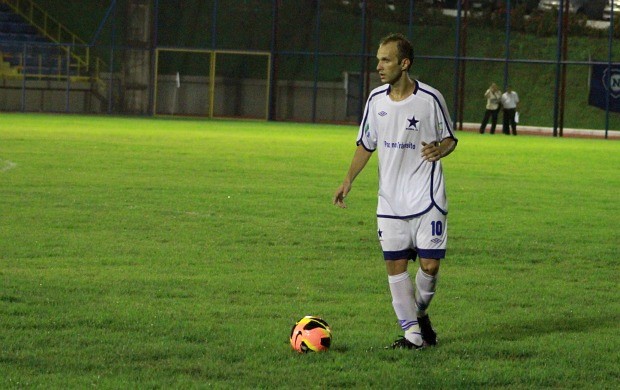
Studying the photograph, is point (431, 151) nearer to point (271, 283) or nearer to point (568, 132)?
point (271, 283)

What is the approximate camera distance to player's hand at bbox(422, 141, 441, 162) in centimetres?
714

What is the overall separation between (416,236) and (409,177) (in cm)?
34

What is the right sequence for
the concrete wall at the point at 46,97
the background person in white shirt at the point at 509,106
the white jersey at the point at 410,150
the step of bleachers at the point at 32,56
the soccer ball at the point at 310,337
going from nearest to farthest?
the soccer ball at the point at 310,337, the white jersey at the point at 410,150, the background person in white shirt at the point at 509,106, the concrete wall at the point at 46,97, the step of bleachers at the point at 32,56

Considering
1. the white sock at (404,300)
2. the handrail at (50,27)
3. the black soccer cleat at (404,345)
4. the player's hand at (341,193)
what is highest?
the handrail at (50,27)

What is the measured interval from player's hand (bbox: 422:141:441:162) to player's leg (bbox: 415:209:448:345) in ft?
0.97

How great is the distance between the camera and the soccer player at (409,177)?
7141mm

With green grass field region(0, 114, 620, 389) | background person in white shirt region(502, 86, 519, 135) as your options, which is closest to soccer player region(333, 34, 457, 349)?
green grass field region(0, 114, 620, 389)

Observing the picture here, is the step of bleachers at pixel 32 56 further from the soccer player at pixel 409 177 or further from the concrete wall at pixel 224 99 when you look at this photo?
the soccer player at pixel 409 177

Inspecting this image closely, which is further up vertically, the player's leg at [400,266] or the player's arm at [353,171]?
the player's arm at [353,171]

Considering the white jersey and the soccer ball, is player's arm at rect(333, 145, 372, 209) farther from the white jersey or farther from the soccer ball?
the soccer ball

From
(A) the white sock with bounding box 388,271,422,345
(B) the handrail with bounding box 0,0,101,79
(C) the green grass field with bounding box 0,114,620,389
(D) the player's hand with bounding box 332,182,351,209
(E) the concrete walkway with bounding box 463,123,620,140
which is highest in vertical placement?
(B) the handrail with bounding box 0,0,101,79

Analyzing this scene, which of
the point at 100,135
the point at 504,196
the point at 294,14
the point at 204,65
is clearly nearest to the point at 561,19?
the point at 294,14

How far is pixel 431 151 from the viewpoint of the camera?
7.15 m

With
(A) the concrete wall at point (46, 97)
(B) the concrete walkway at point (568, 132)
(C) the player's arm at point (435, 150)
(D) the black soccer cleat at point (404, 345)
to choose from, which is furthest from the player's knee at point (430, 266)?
(A) the concrete wall at point (46, 97)
